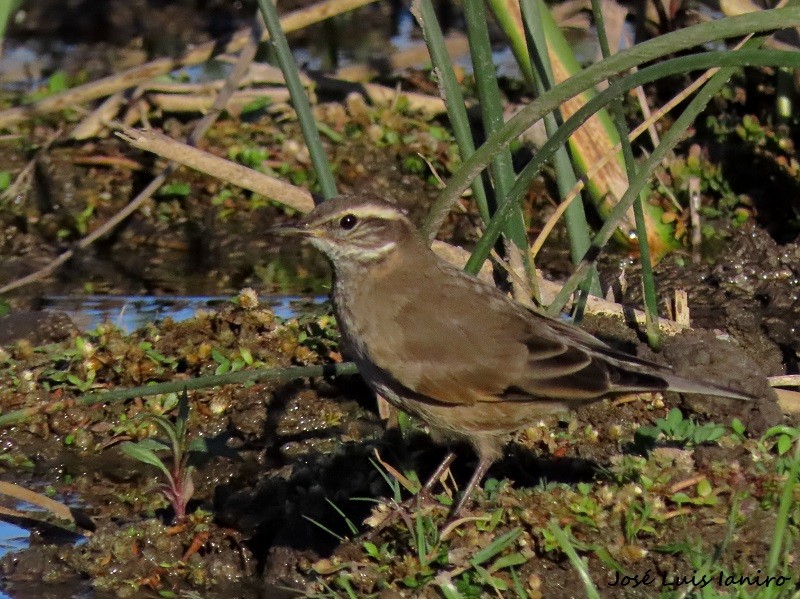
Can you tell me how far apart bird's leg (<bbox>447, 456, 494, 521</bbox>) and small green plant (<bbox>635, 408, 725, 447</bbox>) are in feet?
2.14

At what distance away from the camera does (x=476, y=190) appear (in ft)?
20.7

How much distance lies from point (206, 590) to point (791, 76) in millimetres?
5636

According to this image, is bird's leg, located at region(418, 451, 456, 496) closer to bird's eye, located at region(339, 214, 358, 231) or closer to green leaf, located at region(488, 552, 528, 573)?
green leaf, located at region(488, 552, 528, 573)

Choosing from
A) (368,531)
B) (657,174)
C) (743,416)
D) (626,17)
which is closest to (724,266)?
(657,174)

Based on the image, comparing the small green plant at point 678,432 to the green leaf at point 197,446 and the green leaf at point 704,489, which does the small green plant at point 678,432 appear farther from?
the green leaf at point 197,446

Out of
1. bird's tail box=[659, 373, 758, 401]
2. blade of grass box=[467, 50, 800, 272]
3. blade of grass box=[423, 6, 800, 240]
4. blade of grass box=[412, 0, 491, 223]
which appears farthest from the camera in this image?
blade of grass box=[412, 0, 491, 223]

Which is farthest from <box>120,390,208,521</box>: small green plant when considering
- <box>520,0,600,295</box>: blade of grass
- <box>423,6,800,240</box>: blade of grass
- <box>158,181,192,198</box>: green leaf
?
<box>158,181,192,198</box>: green leaf

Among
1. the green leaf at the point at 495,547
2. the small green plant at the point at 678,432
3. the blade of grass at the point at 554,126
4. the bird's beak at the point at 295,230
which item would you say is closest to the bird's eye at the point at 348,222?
the bird's beak at the point at 295,230

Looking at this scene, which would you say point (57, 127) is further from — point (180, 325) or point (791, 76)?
point (791, 76)

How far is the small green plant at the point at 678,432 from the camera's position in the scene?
542cm

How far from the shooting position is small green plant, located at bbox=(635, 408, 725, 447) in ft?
17.8

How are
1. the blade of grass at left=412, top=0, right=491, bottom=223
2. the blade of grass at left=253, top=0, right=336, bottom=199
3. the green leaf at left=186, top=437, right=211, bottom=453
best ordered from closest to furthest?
the blade of grass at left=412, top=0, right=491, bottom=223 < the blade of grass at left=253, top=0, right=336, bottom=199 < the green leaf at left=186, top=437, right=211, bottom=453

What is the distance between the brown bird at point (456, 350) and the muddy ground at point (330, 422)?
296 millimetres

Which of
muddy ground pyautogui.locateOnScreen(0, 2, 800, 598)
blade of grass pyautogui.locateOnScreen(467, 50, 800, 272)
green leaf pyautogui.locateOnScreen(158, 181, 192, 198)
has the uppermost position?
blade of grass pyautogui.locateOnScreen(467, 50, 800, 272)
